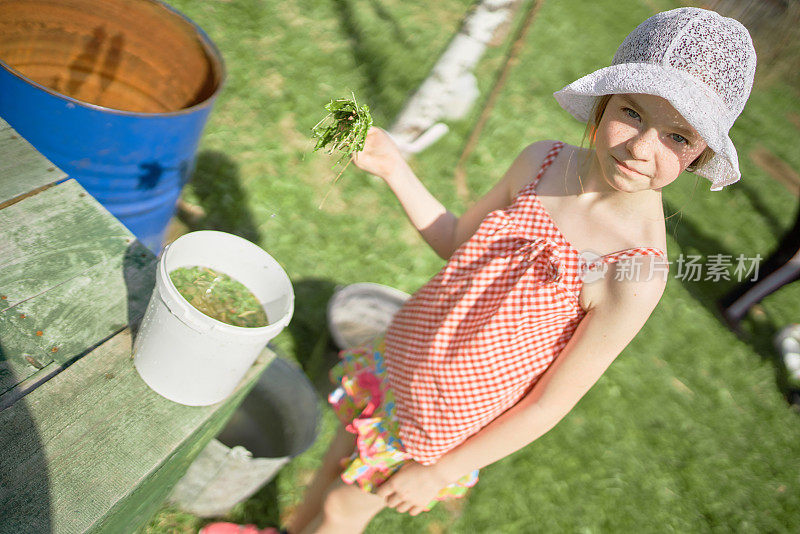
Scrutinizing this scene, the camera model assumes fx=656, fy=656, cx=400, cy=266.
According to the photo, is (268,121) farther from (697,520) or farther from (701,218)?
(701,218)

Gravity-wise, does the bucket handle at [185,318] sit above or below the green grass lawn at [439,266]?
above

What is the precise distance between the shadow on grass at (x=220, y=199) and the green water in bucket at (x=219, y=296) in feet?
6.53

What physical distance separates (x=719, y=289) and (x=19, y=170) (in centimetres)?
578

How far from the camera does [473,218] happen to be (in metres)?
2.31

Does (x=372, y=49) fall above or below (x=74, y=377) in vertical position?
below

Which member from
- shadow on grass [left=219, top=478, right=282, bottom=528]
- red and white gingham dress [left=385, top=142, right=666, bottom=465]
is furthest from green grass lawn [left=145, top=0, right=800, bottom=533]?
red and white gingham dress [left=385, top=142, right=666, bottom=465]

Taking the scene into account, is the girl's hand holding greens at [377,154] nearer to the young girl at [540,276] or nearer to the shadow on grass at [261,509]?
the young girl at [540,276]

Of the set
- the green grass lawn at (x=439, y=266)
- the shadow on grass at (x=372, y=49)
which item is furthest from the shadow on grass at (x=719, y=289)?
the shadow on grass at (x=372, y=49)

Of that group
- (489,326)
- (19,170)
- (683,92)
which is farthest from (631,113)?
(19,170)

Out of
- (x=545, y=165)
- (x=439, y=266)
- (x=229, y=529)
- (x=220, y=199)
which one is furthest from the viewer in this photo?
(x=439, y=266)

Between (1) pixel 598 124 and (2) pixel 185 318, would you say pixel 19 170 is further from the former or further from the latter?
(1) pixel 598 124

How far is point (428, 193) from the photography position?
7.66 ft

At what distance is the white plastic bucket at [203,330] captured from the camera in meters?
1.59

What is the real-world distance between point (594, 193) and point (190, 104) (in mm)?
1911
